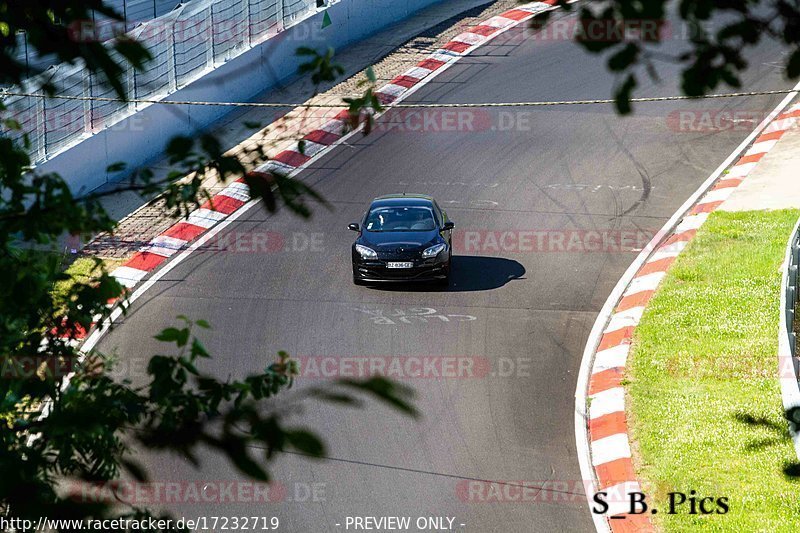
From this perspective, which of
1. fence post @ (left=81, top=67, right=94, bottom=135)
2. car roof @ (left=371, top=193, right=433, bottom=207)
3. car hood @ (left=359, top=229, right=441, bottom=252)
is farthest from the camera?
fence post @ (left=81, top=67, right=94, bottom=135)

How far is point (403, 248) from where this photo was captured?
704 inches

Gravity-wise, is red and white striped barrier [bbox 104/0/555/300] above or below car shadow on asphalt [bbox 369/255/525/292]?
above

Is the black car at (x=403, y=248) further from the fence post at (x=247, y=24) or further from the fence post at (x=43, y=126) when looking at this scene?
the fence post at (x=247, y=24)

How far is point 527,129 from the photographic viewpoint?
2459 centimetres

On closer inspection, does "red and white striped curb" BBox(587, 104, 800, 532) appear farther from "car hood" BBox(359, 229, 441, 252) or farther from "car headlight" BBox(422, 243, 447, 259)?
"car hood" BBox(359, 229, 441, 252)

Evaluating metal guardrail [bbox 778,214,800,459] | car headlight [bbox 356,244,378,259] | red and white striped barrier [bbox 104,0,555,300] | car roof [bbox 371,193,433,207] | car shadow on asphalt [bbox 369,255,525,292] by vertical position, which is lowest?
car shadow on asphalt [bbox 369,255,525,292]

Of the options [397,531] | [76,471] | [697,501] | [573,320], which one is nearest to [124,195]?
[573,320]

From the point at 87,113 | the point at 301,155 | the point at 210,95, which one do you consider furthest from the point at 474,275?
the point at 210,95

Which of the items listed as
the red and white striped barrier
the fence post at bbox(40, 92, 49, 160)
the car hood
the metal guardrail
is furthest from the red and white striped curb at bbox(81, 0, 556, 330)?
the metal guardrail

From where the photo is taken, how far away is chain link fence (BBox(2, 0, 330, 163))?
20.1 m

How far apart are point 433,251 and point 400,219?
118 cm

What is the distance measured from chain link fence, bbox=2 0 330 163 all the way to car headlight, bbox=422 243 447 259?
5530 millimetres

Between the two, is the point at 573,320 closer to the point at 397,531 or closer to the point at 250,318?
the point at 250,318

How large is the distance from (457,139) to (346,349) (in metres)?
9.36
